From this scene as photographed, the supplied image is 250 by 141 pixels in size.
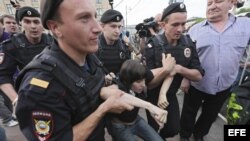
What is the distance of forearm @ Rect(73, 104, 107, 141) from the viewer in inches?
47.6

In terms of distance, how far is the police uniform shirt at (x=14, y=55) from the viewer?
2434 mm

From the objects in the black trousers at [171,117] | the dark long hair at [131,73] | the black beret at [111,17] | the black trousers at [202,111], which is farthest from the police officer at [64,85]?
the black trousers at [202,111]

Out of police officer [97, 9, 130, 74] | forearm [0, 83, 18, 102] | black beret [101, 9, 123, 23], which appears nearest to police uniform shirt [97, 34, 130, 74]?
police officer [97, 9, 130, 74]

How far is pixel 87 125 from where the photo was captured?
1233 mm

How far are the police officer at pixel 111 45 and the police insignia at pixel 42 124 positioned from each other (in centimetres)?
189

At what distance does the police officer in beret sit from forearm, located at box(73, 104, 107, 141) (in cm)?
156

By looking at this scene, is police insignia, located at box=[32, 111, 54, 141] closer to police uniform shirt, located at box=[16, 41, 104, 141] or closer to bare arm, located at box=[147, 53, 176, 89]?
police uniform shirt, located at box=[16, 41, 104, 141]

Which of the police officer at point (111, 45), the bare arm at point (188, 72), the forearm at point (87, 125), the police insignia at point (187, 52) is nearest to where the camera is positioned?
the forearm at point (87, 125)

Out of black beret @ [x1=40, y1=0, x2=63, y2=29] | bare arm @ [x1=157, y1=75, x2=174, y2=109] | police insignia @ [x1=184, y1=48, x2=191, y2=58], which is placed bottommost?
bare arm @ [x1=157, y1=75, x2=174, y2=109]

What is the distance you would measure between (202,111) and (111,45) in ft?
5.17

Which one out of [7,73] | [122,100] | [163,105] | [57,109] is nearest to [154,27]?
[163,105]

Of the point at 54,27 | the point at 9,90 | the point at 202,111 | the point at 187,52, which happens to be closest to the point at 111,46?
the point at 187,52

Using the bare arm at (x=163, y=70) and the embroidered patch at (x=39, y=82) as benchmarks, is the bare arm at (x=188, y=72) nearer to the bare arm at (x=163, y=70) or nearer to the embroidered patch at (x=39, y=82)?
the bare arm at (x=163, y=70)

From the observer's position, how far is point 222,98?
2.78 metres
